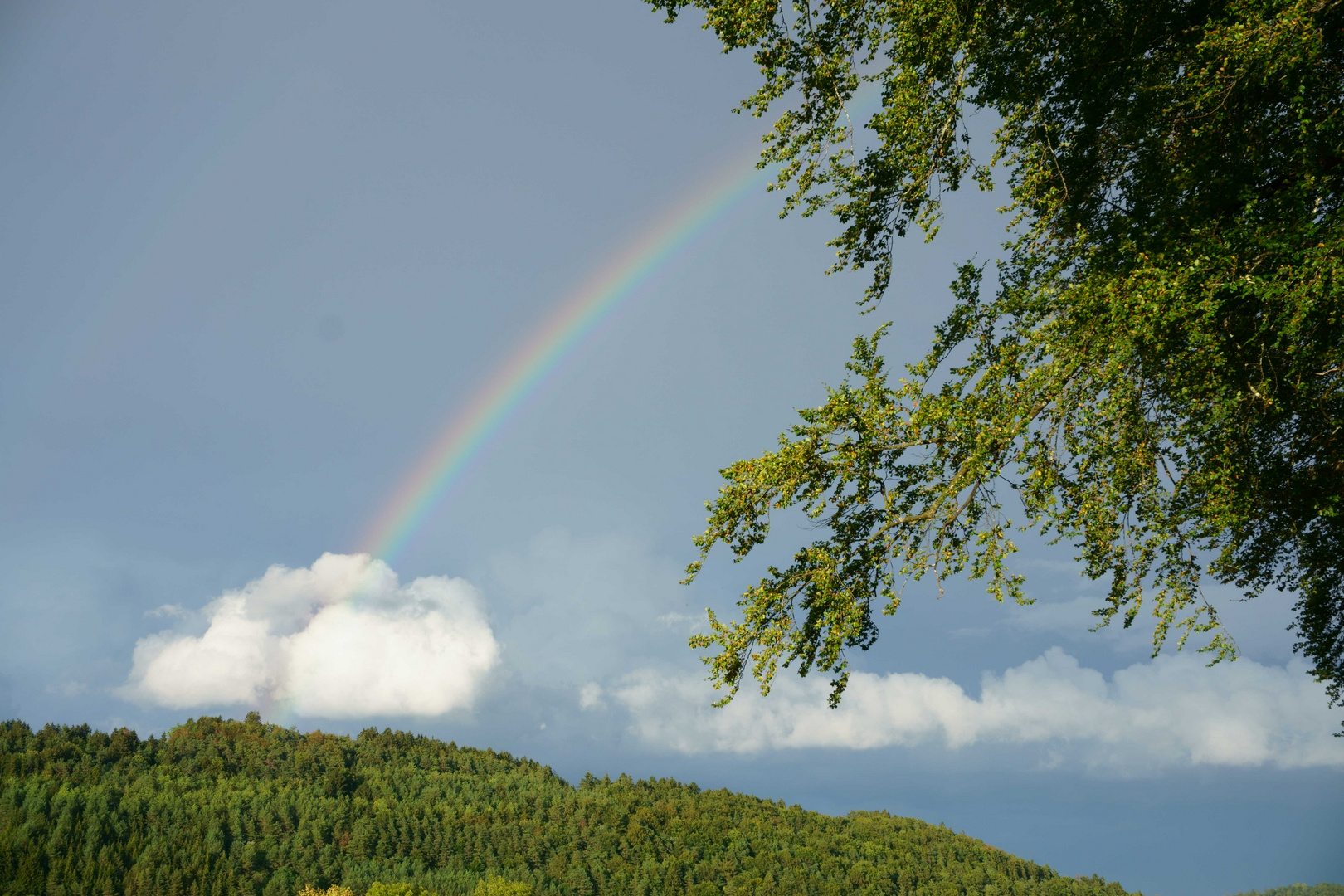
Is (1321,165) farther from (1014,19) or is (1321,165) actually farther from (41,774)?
(41,774)

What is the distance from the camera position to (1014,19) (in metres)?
11.1

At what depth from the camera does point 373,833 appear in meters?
141

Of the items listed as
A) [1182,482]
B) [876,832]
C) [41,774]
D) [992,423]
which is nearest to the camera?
[992,423]

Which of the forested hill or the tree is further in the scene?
the forested hill

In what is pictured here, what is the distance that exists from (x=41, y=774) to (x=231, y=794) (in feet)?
90.9

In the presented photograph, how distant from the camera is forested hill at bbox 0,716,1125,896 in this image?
106562 mm

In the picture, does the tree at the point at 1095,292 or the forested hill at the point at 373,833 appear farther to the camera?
the forested hill at the point at 373,833

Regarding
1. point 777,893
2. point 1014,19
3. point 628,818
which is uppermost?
point 1014,19

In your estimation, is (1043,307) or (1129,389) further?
(1043,307)

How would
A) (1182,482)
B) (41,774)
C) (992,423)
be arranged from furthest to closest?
1. (41,774)
2. (1182,482)
3. (992,423)

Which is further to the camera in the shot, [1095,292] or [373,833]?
[373,833]

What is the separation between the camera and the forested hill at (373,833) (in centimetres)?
10656

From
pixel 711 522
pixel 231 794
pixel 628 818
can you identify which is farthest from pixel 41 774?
pixel 711 522

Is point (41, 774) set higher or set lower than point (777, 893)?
higher
